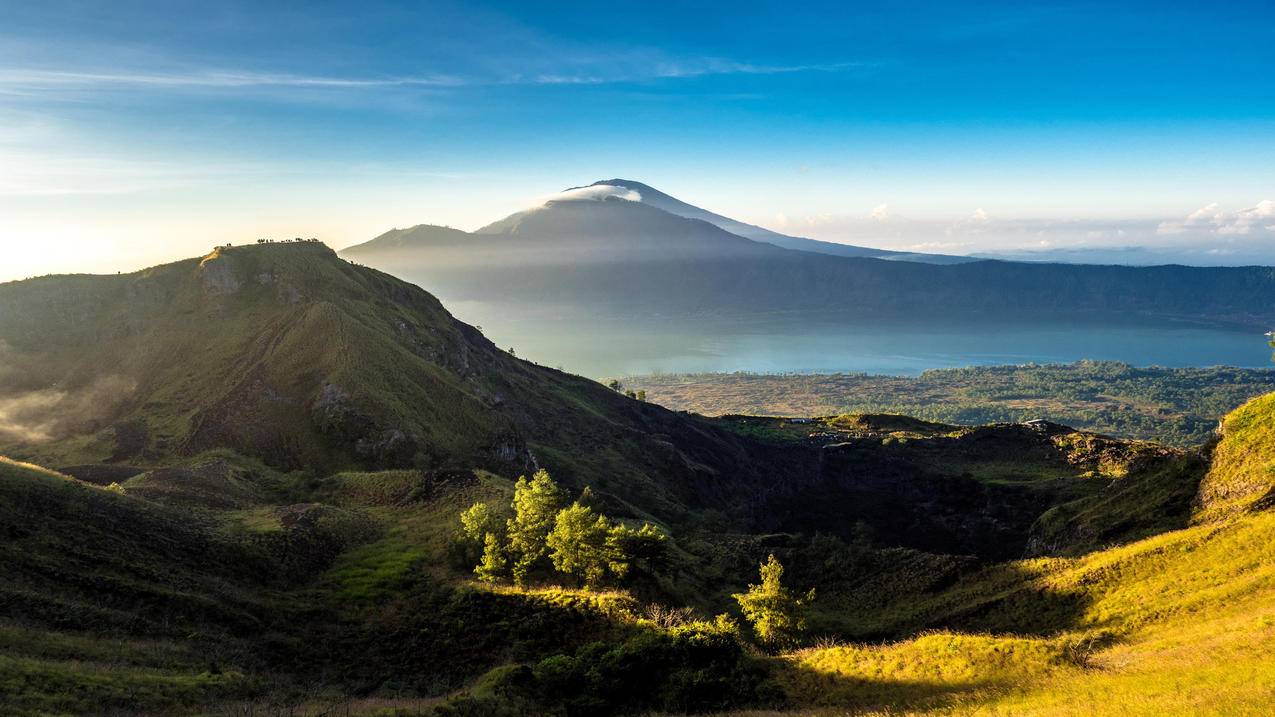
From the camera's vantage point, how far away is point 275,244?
4646 inches

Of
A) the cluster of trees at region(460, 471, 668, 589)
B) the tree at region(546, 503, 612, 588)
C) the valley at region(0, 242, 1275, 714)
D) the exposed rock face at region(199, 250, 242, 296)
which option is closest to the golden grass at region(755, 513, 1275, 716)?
the valley at region(0, 242, 1275, 714)

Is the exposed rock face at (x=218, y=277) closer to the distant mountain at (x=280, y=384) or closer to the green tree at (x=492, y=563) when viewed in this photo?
the distant mountain at (x=280, y=384)

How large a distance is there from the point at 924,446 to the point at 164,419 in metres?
147

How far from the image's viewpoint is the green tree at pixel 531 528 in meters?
44.4

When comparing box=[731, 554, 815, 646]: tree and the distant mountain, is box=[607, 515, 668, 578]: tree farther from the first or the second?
the distant mountain

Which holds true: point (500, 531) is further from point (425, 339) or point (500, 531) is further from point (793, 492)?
point (793, 492)

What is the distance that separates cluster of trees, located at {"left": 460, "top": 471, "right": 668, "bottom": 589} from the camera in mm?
42312

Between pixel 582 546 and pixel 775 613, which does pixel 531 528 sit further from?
pixel 775 613

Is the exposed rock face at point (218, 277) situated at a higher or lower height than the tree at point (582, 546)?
higher

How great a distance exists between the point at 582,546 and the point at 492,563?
22.2 feet

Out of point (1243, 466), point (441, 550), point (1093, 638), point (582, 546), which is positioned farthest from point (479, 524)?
point (1243, 466)

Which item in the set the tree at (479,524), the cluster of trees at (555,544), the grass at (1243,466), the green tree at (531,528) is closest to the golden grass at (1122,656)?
the grass at (1243,466)

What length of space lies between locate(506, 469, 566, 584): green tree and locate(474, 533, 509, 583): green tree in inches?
28.6

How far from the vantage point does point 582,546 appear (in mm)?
42531
